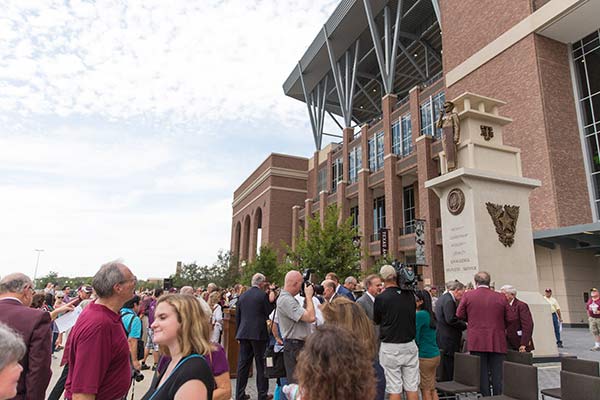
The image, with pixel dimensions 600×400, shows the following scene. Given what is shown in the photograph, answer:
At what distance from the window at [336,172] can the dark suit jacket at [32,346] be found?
36508 millimetres

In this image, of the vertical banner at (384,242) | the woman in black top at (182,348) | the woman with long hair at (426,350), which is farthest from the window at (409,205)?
the woman in black top at (182,348)

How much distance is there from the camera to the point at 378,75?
42500 mm

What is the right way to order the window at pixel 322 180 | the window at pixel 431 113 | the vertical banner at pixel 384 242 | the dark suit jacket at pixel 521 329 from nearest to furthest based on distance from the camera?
the dark suit jacket at pixel 521 329 < the window at pixel 431 113 < the vertical banner at pixel 384 242 < the window at pixel 322 180

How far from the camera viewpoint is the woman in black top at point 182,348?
201 cm

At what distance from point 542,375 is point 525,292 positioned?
98.9 inches

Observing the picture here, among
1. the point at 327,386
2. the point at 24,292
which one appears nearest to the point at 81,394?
the point at 24,292

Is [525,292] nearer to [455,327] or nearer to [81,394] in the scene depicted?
[455,327]

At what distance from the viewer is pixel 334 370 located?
5.33ft

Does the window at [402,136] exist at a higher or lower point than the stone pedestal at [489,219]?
higher

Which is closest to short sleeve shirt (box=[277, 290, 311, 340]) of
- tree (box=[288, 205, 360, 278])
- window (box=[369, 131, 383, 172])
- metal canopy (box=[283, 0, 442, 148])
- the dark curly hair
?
the dark curly hair

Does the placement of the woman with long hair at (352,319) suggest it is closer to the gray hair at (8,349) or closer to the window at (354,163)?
the gray hair at (8,349)

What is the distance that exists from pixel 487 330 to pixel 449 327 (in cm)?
93

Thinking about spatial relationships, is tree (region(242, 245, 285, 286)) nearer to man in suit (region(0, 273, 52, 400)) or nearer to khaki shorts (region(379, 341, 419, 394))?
khaki shorts (region(379, 341, 419, 394))

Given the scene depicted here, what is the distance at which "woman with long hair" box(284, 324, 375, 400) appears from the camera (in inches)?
63.6
